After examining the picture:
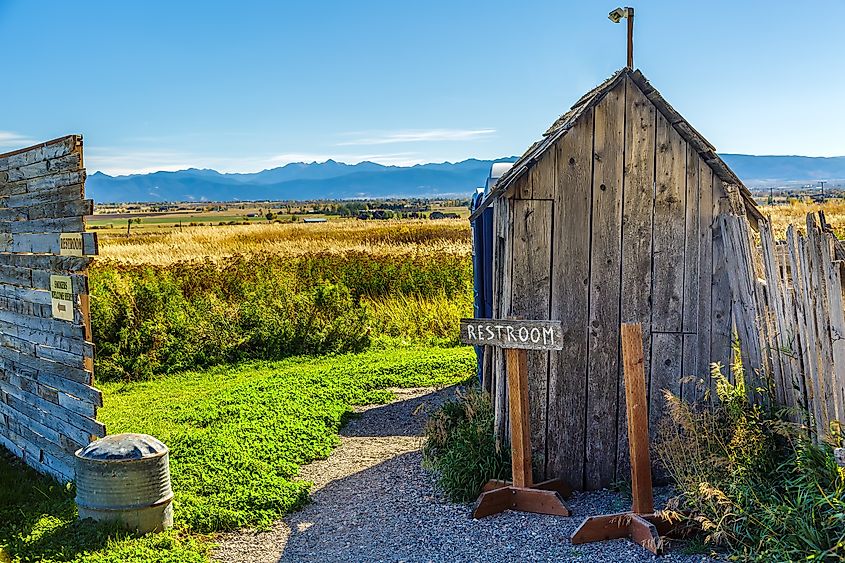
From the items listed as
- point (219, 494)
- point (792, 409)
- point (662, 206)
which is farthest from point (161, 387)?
point (792, 409)

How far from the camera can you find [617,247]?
6215 millimetres

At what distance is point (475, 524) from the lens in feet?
19.2

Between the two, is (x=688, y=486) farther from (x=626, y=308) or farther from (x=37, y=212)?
(x=37, y=212)

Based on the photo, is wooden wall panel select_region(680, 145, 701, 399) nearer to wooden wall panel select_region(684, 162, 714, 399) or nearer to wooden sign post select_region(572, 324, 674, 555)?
wooden wall panel select_region(684, 162, 714, 399)

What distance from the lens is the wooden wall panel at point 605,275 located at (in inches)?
243

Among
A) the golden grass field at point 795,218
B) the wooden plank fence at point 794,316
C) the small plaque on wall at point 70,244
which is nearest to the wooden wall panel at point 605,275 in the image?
the wooden plank fence at point 794,316

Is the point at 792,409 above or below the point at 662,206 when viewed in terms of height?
below

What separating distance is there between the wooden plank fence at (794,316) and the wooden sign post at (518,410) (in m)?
1.37

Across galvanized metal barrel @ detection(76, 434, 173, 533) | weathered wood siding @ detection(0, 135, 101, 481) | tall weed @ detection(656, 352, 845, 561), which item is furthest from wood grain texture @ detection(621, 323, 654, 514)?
weathered wood siding @ detection(0, 135, 101, 481)

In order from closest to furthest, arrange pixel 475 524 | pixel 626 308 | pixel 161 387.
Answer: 1. pixel 475 524
2. pixel 626 308
3. pixel 161 387

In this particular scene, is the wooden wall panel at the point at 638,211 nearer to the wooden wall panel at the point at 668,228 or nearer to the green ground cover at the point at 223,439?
the wooden wall panel at the point at 668,228

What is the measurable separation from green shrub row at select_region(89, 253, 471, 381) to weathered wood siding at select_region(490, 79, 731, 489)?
24.5 ft

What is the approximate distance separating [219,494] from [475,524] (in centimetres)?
217

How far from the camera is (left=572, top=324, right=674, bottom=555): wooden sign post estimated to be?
5.31 m
